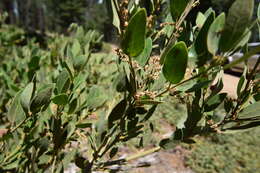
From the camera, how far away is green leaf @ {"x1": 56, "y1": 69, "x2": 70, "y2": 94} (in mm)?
562

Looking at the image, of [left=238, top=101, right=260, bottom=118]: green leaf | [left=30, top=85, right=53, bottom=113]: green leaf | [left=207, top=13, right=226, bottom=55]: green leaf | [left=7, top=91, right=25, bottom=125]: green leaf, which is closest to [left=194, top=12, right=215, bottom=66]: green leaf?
[left=207, top=13, right=226, bottom=55]: green leaf

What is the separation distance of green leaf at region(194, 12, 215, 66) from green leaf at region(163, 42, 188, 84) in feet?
0.11

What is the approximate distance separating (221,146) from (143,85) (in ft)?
9.87

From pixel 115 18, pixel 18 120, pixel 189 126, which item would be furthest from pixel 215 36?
pixel 18 120

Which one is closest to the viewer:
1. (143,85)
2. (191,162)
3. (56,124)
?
(143,85)

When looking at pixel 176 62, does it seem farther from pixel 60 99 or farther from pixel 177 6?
pixel 60 99

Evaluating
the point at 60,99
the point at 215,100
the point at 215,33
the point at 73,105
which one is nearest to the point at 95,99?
the point at 73,105

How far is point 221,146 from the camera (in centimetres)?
321

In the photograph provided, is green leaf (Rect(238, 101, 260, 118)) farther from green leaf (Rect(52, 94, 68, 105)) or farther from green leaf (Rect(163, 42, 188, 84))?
A: green leaf (Rect(52, 94, 68, 105))

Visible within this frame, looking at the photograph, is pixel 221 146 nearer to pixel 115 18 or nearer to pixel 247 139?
pixel 247 139

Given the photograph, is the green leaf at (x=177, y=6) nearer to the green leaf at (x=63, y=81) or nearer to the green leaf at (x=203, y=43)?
the green leaf at (x=203, y=43)

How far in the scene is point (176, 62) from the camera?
37 centimetres

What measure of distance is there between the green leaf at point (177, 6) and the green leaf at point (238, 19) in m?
0.12

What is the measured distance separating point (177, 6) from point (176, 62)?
0.39 ft
